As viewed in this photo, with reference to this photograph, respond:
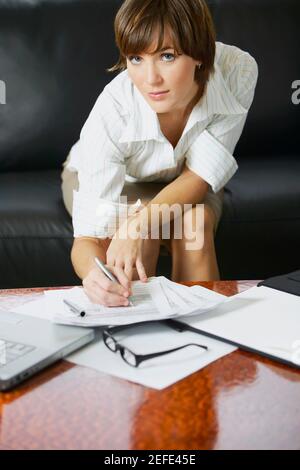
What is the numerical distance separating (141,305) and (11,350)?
0.78ft

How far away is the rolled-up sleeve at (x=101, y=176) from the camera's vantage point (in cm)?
159

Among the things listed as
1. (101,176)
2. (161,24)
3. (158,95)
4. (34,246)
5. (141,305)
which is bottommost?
(34,246)

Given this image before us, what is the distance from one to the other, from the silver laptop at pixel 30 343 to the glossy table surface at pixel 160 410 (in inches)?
0.7

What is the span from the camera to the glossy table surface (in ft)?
2.70

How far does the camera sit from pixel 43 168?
94.2 inches

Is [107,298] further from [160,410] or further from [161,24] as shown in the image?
[161,24]

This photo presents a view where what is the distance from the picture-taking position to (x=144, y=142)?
1.71 metres

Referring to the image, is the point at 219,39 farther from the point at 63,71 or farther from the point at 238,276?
the point at 238,276

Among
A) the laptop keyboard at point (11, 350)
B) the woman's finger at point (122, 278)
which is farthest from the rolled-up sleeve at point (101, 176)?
the laptop keyboard at point (11, 350)

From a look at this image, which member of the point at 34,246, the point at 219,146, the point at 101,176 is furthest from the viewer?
the point at 34,246

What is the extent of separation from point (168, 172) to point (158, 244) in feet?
0.63

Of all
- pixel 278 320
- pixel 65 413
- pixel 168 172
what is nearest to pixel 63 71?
pixel 168 172

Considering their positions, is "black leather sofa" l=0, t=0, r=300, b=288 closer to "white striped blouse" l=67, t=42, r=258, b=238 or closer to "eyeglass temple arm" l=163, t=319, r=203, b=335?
"white striped blouse" l=67, t=42, r=258, b=238

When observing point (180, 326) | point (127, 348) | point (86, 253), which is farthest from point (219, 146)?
point (127, 348)
